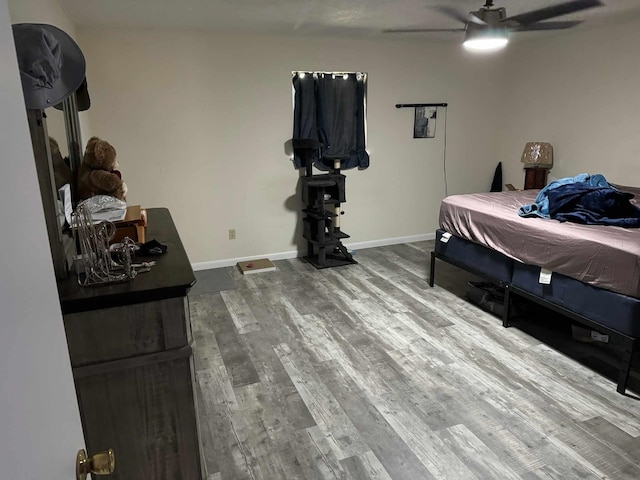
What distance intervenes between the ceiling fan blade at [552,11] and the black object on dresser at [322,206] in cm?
200

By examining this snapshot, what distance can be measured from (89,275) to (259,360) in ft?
5.34

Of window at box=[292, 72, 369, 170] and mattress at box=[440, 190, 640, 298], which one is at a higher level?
window at box=[292, 72, 369, 170]

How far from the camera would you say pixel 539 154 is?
4.91 metres

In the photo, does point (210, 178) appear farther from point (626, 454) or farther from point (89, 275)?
point (626, 454)

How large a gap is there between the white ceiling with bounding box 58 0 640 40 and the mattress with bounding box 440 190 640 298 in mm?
1543

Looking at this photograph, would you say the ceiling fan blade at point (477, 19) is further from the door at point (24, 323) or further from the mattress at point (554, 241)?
the door at point (24, 323)

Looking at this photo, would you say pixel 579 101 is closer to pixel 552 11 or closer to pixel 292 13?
pixel 552 11

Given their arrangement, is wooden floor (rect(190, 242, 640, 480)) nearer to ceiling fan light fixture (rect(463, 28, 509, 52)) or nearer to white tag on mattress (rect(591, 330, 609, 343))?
white tag on mattress (rect(591, 330, 609, 343))

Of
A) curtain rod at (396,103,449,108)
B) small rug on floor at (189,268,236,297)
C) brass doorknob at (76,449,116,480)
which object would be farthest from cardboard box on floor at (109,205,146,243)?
curtain rod at (396,103,449,108)

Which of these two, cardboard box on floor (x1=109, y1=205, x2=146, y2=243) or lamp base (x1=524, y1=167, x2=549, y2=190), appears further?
lamp base (x1=524, y1=167, x2=549, y2=190)

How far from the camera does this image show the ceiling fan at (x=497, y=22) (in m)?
3.02

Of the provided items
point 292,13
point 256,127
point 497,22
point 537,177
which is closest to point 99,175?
point 292,13

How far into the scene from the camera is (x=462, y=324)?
3311 millimetres

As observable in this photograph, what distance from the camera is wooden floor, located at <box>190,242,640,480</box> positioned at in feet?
6.52
